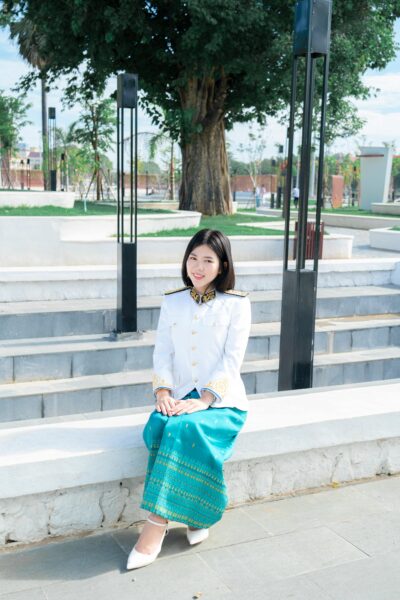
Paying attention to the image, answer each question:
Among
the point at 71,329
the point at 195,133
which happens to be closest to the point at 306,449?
the point at 71,329

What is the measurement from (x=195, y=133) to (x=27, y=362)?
549 inches

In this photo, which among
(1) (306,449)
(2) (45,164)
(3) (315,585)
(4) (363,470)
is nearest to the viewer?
(3) (315,585)

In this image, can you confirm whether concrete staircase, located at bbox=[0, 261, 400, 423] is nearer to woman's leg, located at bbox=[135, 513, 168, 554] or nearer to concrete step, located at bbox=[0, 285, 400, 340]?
concrete step, located at bbox=[0, 285, 400, 340]

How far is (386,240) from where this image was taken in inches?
566

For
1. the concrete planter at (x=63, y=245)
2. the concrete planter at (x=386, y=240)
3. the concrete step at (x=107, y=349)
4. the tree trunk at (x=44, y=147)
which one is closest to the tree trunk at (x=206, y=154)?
the concrete planter at (x=386, y=240)

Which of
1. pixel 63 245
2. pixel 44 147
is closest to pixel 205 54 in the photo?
pixel 63 245

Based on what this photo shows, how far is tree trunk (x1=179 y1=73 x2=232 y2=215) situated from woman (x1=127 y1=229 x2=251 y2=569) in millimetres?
15968

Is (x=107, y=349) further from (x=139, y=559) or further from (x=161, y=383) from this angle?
(x=139, y=559)

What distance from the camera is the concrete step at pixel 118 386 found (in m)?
6.13

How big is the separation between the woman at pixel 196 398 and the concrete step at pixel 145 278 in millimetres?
5088

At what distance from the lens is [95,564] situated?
297 centimetres

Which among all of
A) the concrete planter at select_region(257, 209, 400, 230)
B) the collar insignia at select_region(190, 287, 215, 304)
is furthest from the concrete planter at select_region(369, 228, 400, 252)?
the collar insignia at select_region(190, 287, 215, 304)

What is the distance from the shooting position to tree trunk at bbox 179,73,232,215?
19.0 m

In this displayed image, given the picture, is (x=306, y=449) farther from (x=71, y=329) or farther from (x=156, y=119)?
(x=156, y=119)
